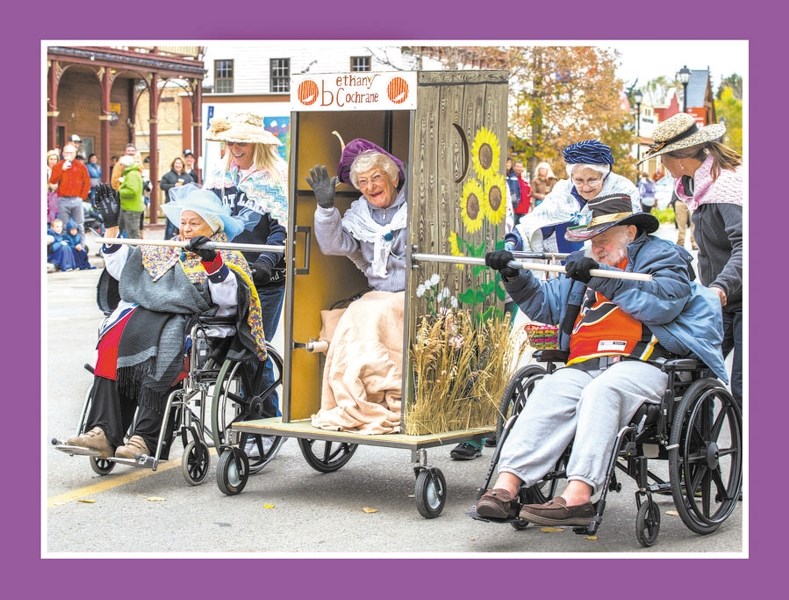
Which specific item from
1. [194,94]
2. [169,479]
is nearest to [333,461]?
[169,479]

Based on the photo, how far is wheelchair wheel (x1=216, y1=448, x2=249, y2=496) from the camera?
21.7 ft

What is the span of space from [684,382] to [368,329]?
1.70 metres

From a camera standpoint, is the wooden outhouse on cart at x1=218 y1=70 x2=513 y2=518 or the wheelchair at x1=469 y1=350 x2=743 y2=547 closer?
the wheelchair at x1=469 y1=350 x2=743 y2=547

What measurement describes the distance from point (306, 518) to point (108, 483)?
1.30m

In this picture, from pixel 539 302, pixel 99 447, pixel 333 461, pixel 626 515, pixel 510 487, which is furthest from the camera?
pixel 333 461

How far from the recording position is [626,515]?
20.8ft

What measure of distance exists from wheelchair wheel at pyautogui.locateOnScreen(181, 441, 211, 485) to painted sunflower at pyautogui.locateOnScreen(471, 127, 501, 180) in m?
2.04

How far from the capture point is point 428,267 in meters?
6.46

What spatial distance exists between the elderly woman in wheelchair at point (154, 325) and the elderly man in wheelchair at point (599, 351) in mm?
1684

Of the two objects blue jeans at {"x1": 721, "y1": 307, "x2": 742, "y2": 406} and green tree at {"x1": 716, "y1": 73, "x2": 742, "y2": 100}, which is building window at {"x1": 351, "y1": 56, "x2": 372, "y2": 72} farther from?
blue jeans at {"x1": 721, "y1": 307, "x2": 742, "y2": 406}

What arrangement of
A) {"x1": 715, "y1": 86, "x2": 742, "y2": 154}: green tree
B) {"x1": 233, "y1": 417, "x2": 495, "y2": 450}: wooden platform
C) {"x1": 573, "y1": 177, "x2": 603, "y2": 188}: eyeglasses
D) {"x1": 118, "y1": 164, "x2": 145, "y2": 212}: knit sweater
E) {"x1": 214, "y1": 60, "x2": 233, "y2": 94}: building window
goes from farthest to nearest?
{"x1": 214, "y1": 60, "x2": 233, "y2": 94}: building window
{"x1": 118, "y1": 164, "x2": 145, "y2": 212}: knit sweater
{"x1": 715, "y1": 86, "x2": 742, "y2": 154}: green tree
{"x1": 573, "y1": 177, "x2": 603, "y2": 188}: eyeglasses
{"x1": 233, "y1": 417, "x2": 495, "y2": 450}: wooden platform

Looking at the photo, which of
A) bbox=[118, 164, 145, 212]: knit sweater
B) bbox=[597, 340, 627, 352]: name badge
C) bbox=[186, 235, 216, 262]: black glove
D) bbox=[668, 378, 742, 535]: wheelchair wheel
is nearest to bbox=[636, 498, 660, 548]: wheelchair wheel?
bbox=[668, 378, 742, 535]: wheelchair wheel

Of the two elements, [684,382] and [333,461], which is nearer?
[684,382]
